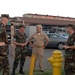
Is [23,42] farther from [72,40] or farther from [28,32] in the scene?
[28,32]

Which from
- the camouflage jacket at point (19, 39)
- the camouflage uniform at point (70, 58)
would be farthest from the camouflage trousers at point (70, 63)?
the camouflage jacket at point (19, 39)

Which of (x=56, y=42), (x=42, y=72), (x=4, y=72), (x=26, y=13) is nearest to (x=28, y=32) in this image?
(x=56, y=42)

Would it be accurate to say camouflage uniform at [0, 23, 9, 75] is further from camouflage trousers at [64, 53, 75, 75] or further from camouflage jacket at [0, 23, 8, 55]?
camouflage trousers at [64, 53, 75, 75]

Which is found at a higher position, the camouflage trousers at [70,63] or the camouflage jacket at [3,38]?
the camouflage jacket at [3,38]

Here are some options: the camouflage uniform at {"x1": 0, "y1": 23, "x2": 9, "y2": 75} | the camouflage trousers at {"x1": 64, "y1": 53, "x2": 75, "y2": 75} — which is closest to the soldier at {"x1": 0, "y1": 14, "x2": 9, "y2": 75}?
the camouflage uniform at {"x1": 0, "y1": 23, "x2": 9, "y2": 75}

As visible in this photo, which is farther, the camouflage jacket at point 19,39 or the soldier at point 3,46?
the camouflage jacket at point 19,39

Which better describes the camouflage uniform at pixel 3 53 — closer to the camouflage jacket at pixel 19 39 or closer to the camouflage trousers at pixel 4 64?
the camouflage trousers at pixel 4 64

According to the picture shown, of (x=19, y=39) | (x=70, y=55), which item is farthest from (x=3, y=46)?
(x=19, y=39)

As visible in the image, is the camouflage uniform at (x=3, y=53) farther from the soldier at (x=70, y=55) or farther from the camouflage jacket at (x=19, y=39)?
the camouflage jacket at (x=19, y=39)

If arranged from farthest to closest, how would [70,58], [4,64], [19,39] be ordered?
[19,39] < [4,64] < [70,58]

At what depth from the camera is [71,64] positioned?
6.43m

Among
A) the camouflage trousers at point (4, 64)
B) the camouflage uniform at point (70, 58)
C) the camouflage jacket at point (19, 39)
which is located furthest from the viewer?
the camouflage jacket at point (19, 39)

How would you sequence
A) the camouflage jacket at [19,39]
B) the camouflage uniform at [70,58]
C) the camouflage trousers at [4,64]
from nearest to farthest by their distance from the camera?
the camouflage uniform at [70,58] → the camouflage trousers at [4,64] → the camouflage jacket at [19,39]

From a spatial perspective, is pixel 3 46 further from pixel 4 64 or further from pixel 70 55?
pixel 70 55
